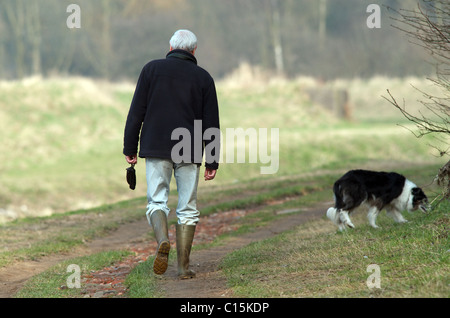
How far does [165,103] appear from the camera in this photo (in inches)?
282

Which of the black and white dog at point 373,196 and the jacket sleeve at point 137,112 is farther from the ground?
the jacket sleeve at point 137,112

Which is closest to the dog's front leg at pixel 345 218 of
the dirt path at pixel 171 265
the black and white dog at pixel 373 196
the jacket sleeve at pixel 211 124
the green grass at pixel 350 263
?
the black and white dog at pixel 373 196

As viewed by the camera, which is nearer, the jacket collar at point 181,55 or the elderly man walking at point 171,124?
the elderly man walking at point 171,124

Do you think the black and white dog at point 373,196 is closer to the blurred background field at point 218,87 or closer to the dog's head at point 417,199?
the dog's head at point 417,199

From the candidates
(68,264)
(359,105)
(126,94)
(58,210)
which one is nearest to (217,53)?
(359,105)

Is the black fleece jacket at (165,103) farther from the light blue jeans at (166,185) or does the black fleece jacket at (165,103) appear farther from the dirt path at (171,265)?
the dirt path at (171,265)

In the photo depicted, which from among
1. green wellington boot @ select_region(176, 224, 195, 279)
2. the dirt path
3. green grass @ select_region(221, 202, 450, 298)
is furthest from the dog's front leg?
green wellington boot @ select_region(176, 224, 195, 279)

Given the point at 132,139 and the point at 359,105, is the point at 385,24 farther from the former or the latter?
the point at 132,139

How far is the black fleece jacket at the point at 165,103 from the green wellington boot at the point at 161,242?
694 mm

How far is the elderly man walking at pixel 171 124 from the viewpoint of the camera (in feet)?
23.4

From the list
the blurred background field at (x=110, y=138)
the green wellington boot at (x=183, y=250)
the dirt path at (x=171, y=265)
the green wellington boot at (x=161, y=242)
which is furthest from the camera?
the blurred background field at (x=110, y=138)

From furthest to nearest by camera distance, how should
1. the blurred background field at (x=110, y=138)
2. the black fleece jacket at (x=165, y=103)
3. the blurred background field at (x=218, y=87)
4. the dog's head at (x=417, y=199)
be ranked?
the blurred background field at (x=218, y=87)
the blurred background field at (x=110, y=138)
the dog's head at (x=417, y=199)
the black fleece jacket at (x=165, y=103)

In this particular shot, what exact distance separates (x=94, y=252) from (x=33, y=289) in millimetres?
3388

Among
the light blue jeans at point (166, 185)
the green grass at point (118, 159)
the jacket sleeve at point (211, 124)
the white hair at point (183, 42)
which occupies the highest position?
the white hair at point (183, 42)
